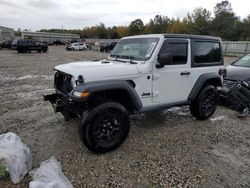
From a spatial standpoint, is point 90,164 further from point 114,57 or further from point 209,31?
point 209,31

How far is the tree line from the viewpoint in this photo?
2079 inches

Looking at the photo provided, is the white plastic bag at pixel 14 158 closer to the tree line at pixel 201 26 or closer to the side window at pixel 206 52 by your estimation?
the side window at pixel 206 52

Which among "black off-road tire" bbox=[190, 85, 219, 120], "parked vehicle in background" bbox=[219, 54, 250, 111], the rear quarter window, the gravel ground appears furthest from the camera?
"parked vehicle in background" bbox=[219, 54, 250, 111]

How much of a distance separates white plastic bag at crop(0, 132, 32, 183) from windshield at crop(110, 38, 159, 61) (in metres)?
2.41

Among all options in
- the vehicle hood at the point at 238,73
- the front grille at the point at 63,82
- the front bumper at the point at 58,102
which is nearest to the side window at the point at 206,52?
the vehicle hood at the point at 238,73

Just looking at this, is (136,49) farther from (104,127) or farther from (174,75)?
(104,127)

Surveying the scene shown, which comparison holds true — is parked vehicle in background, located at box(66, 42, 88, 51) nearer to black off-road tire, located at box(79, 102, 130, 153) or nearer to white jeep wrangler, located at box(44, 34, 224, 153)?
white jeep wrangler, located at box(44, 34, 224, 153)

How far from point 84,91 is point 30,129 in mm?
2077

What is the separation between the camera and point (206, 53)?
16.5 feet

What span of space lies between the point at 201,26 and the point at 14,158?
6271 centimetres

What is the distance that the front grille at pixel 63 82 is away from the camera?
3864mm

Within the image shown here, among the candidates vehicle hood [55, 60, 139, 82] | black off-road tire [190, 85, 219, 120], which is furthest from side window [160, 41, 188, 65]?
black off-road tire [190, 85, 219, 120]

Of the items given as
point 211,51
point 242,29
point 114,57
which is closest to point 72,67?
point 114,57

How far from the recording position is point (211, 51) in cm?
515
